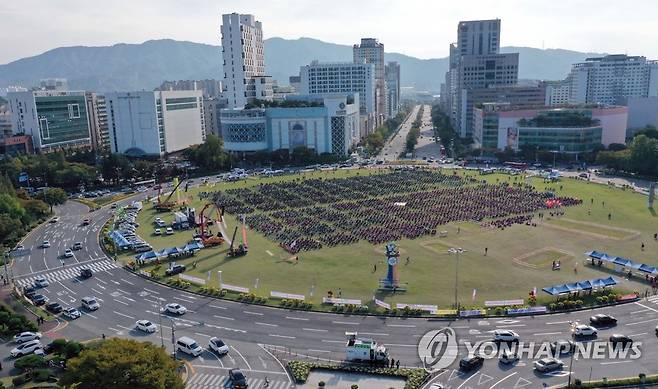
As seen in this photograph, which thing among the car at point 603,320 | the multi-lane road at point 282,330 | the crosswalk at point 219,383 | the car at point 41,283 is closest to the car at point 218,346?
the multi-lane road at point 282,330

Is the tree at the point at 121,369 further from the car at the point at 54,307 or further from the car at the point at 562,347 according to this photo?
the car at the point at 562,347

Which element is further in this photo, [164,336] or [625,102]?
[625,102]

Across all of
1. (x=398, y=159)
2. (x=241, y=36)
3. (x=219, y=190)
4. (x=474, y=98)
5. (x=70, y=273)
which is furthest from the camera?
(x=474, y=98)

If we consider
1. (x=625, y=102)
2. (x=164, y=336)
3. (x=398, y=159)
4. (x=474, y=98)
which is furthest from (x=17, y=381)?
(x=625, y=102)

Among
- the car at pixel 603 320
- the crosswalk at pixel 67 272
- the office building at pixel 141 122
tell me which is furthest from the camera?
the office building at pixel 141 122

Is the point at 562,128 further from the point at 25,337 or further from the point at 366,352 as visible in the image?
the point at 25,337

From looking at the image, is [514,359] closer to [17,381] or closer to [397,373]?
[397,373]

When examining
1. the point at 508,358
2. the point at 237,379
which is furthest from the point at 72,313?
the point at 508,358
